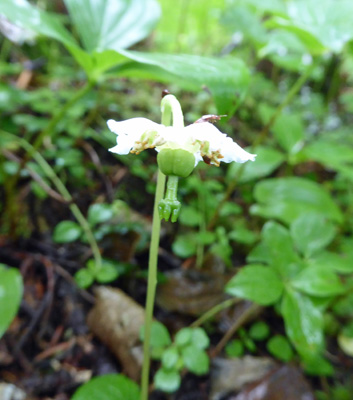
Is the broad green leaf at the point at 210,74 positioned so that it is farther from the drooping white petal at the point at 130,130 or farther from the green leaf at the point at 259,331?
the green leaf at the point at 259,331

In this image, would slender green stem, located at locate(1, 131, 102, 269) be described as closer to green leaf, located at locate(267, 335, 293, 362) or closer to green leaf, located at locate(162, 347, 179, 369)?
green leaf, located at locate(162, 347, 179, 369)

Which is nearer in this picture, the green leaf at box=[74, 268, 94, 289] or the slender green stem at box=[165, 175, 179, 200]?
the slender green stem at box=[165, 175, 179, 200]

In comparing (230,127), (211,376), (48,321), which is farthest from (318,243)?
(230,127)

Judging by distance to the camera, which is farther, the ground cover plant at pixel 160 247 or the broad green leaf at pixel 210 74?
the ground cover plant at pixel 160 247

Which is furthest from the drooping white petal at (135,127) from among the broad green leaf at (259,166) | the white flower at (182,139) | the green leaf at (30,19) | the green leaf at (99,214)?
the broad green leaf at (259,166)

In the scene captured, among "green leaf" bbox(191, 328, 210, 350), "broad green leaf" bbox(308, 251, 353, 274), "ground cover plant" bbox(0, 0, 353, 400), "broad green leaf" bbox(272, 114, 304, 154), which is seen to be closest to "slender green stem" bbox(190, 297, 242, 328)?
"ground cover plant" bbox(0, 0, 353, 400)

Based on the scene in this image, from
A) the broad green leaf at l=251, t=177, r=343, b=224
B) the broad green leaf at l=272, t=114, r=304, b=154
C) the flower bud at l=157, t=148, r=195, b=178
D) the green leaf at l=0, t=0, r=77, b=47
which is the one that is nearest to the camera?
the flower bud at l=157, t=148, r=195, b=178

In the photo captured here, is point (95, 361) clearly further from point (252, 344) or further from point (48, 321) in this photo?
point (252, 344)
